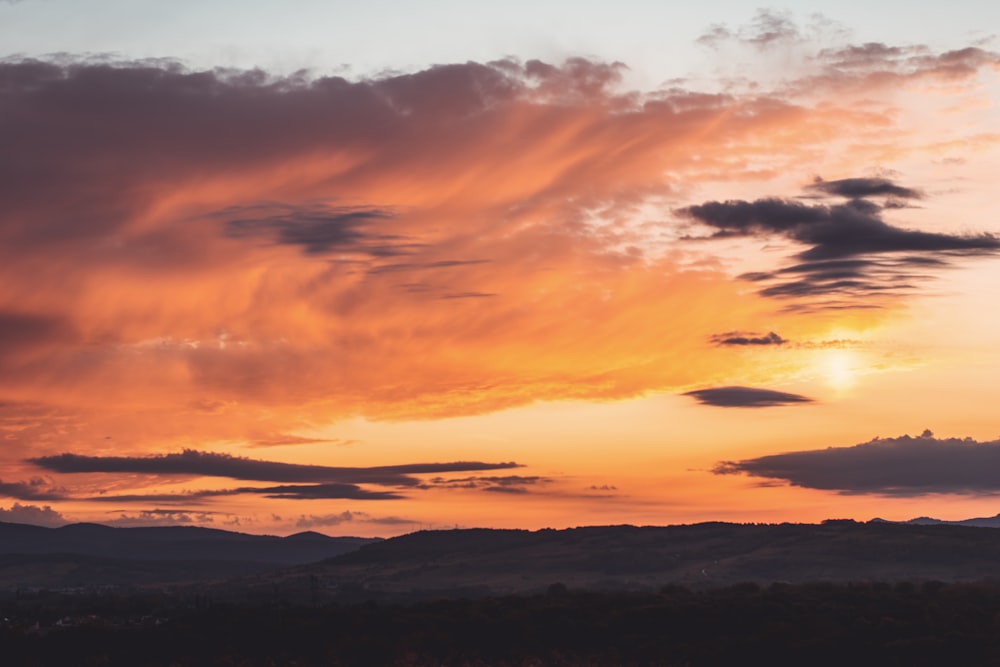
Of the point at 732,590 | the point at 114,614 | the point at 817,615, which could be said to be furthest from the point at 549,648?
the point at 114,614

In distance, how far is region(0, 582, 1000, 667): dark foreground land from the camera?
6606cm

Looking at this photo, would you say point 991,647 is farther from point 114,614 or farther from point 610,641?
point 114,614

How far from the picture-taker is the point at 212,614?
9312cm

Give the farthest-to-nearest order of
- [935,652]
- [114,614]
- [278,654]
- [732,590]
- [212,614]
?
[114,614] → [732,590] → [212,614] → [278,654] → [935,652]

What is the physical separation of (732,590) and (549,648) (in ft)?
127

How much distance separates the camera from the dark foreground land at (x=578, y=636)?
217ft

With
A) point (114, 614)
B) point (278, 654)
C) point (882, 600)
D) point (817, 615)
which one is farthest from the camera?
point (114, 614)

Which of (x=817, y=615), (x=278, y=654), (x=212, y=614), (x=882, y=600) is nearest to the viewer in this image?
(x=278, y=654)

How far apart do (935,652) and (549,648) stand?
21.4 meters

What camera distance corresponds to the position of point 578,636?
73625 mm

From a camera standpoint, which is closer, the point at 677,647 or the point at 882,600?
the point at 677,647

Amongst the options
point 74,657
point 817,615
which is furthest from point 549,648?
point 74,657

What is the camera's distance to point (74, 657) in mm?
72625

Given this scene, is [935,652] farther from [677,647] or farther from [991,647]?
[677,647]
